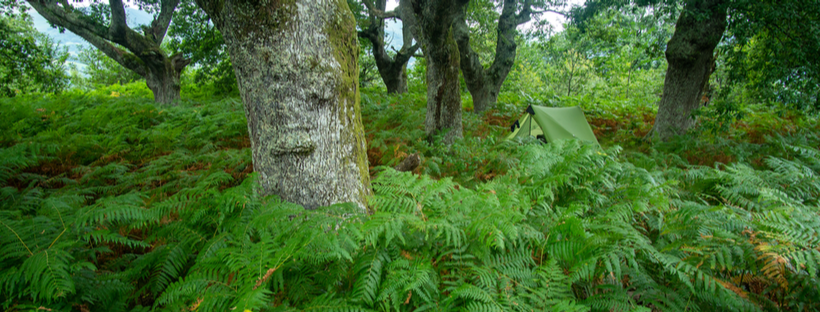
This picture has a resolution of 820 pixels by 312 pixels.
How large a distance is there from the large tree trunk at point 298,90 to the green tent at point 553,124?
5.80 meters

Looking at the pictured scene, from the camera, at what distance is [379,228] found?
5.68ft

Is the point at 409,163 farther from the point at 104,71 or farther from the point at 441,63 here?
the point at 104,71

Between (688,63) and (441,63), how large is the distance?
5340mm

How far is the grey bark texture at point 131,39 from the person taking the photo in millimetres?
8805

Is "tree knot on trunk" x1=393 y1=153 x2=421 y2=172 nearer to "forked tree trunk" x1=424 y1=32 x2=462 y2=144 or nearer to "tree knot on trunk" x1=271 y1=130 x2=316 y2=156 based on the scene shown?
"forked tree trunk" x1=424 y1=32 x2=462 y2=144

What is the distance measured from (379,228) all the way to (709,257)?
5.85 ft

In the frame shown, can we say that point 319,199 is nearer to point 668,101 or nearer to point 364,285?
point 364,285

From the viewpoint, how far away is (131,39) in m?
9.27

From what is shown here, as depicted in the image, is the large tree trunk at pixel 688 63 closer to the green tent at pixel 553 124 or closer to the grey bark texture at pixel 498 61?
the green tent at pixel 553 124

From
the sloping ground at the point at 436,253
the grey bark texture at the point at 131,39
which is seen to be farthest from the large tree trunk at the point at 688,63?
the grey bark texture at the point at 131,39

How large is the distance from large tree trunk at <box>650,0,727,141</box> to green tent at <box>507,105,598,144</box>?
161 cm

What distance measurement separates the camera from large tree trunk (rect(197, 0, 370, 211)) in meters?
2.55

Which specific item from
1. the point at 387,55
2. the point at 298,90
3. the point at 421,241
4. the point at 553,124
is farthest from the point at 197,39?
the point at 421,241

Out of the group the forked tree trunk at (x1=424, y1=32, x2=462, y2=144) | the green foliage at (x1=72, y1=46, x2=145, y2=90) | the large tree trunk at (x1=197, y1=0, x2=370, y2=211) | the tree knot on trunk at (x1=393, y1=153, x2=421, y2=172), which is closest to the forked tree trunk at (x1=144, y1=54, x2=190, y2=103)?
the forked tree trunk at (x1=424, y1=32, x2=462, y2=144)
